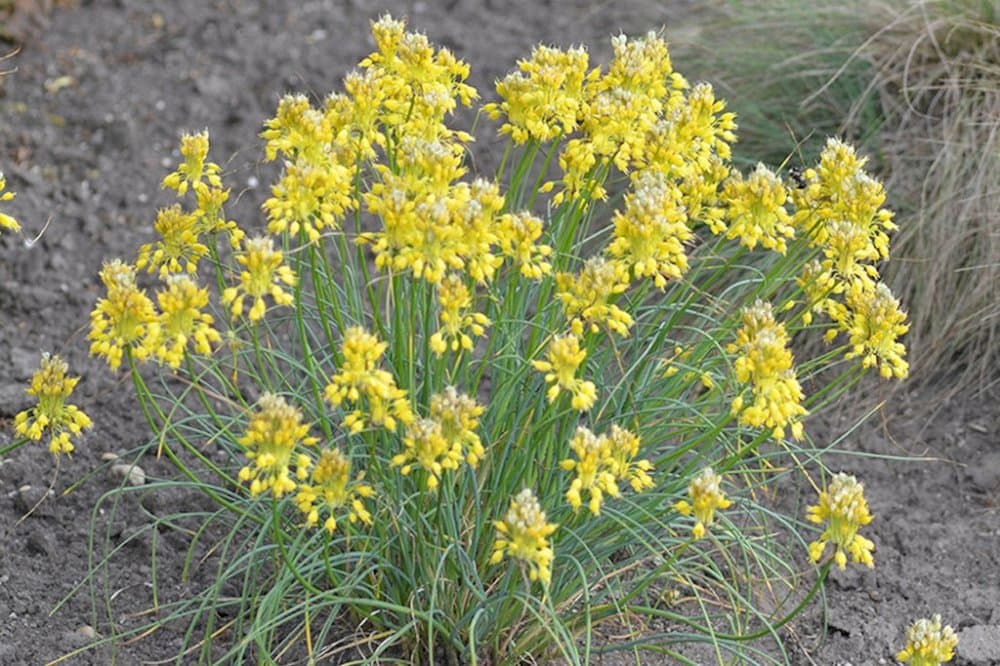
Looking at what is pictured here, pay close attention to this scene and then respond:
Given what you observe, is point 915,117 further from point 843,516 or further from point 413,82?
point 843,516

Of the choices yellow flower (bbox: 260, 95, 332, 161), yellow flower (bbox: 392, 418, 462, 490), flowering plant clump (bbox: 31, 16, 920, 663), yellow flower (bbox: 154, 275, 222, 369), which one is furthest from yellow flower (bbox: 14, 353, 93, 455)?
yellow flower (bbox: 392, 418, 462, 490)

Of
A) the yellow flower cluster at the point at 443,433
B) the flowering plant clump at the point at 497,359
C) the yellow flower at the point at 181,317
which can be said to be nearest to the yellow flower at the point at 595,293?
the flowering plant clump at the point at 497,359

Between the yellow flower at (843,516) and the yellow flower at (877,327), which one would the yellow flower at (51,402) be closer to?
the yellow flower at (843,516)

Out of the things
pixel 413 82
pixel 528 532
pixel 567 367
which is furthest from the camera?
pixel 413 82

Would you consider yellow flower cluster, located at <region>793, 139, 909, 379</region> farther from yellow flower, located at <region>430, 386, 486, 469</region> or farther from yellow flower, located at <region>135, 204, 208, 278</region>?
yellow flower, located at <region>135, 204, 208, 278</region>

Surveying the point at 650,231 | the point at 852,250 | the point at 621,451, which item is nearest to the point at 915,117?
the point at 852,250

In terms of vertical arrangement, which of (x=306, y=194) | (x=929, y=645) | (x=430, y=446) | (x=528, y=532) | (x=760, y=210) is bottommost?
(x=929, y=645)

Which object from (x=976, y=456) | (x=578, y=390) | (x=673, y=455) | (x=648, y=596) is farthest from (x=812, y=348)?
(x=578, y=390)
